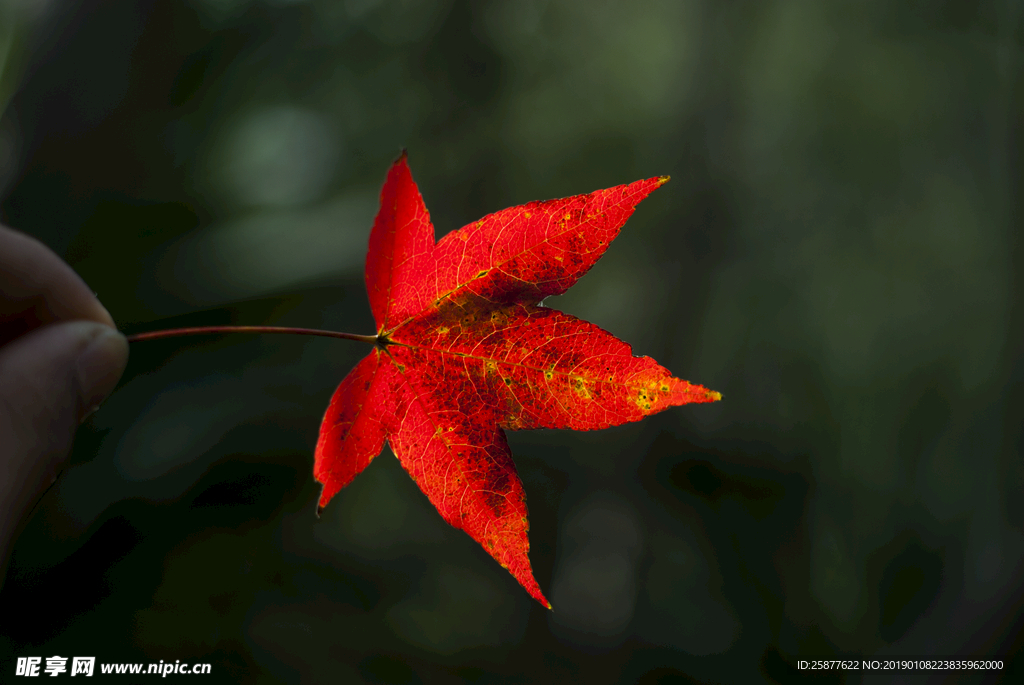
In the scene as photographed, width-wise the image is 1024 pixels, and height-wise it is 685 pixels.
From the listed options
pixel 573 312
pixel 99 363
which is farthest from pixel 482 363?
pixel 573 312

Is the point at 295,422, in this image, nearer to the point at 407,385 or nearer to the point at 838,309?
the point at 407,385

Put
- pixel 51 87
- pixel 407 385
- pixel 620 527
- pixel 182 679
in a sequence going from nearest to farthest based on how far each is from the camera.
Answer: pixel 407 385 → pixel 182 679 → pixel 620 527 → pixel 51 87

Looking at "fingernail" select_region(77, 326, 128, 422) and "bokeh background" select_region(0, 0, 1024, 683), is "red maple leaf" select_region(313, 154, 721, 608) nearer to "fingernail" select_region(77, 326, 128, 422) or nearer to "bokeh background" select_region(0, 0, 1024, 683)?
"fingernail" select_region(77, 326, 128, 422)

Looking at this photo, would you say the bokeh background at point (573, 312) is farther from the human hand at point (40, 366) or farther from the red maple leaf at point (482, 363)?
the red maple leaf at point (482, 363)

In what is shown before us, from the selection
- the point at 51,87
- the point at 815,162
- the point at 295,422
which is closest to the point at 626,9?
the point at 815,162

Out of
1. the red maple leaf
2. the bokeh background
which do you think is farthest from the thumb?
the bokeh background
